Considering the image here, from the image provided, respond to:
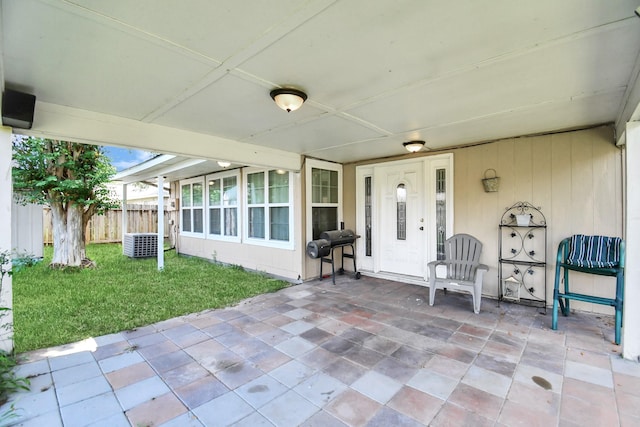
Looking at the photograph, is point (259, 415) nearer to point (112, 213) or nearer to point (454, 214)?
point (454, 214)

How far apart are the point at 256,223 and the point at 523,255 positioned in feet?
15.8

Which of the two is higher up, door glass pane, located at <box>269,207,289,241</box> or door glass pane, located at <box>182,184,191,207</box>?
door glass pane, located at <box>182,184,191,207</box>

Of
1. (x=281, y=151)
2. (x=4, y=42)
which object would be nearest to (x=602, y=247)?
(x=281, y=151)

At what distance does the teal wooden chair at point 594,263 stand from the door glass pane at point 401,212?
2236 millimetres

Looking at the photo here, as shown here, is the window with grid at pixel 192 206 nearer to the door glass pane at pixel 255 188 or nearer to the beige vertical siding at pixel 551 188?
the door glass pane at pixel 255 188

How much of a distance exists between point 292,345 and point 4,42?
9.88 feet

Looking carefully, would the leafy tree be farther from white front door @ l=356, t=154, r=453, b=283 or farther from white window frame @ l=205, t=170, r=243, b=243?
white front door @ l=356, t=154, r=453, b=283

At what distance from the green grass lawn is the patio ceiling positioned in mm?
2065

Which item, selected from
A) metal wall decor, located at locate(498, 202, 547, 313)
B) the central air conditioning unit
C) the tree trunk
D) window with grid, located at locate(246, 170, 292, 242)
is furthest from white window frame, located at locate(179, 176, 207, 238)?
metal wall decor, located at locate(498, 202, 547, 313)

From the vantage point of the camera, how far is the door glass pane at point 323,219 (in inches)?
217

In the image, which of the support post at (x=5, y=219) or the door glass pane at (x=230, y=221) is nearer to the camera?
the support post at (x=5, y=219)

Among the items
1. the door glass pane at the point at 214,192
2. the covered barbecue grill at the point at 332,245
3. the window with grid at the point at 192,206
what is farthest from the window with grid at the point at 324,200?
the window with grid at the point at 192,206

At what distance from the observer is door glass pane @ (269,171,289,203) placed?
561 cm

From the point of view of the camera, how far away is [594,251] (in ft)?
→ 10.6
